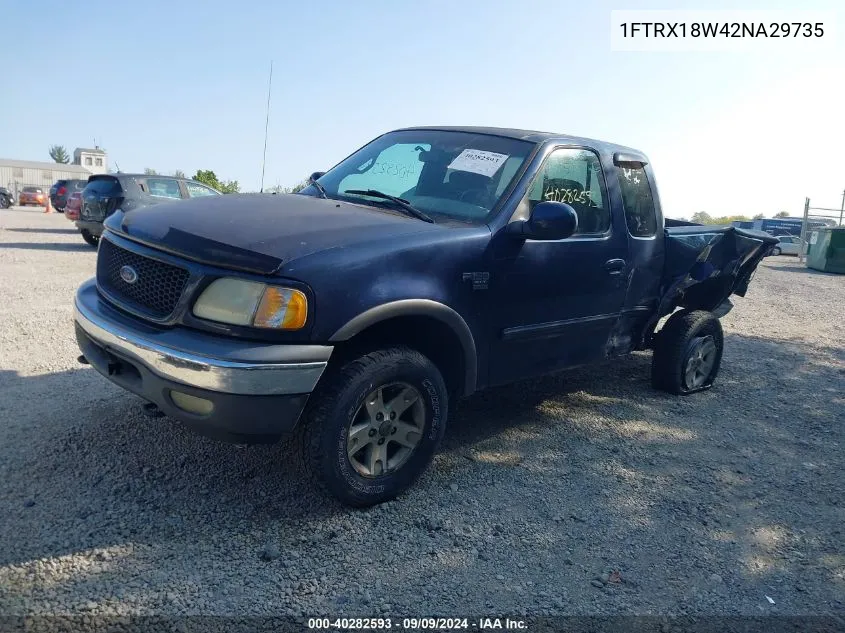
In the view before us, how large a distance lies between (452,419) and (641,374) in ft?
7.84

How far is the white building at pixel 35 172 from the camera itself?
76.8m

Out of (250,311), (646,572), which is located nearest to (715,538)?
(646,572)

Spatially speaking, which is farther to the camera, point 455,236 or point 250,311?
point 455,236

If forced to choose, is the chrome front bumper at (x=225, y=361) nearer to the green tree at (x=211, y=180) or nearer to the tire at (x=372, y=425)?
the tire at (x=372, y=425)

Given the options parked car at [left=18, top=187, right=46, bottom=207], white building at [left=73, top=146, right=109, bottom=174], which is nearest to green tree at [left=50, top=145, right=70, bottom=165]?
white building at [left=73, top=146, right=109, bottom=174]

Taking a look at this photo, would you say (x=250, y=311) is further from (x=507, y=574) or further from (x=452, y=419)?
(x=452, y=419)

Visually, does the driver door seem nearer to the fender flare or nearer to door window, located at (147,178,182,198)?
the fender flare

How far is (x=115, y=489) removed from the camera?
3.36 m

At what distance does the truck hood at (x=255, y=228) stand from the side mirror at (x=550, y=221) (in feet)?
1.73

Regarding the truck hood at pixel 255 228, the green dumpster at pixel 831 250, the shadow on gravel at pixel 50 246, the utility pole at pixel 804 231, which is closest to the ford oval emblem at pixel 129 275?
the truck hood at pixel 255 228

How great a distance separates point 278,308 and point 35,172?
296 feet

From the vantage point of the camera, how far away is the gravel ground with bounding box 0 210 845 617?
107 inches

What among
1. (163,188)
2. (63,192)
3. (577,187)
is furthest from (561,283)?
(63,192)

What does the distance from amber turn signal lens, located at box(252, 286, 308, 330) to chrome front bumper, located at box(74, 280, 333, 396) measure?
0.10 m
